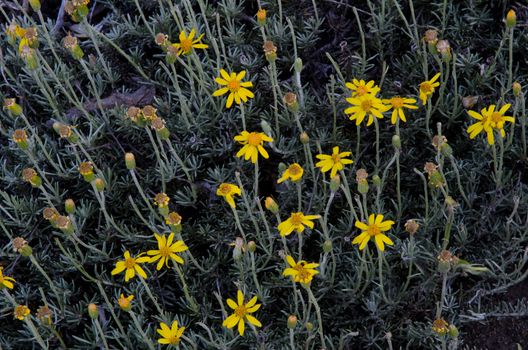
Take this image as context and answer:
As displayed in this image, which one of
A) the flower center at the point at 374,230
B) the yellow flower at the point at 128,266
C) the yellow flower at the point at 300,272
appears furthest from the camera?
the yellow flower at the point at 128,266

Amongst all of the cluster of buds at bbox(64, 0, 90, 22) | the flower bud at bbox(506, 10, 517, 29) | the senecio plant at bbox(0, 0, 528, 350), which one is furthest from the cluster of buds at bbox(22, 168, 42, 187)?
the flower bud at bbox(506, 10, 517, 29)

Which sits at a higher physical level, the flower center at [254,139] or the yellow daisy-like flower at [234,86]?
the yellow daisy-like flower at [234,86]

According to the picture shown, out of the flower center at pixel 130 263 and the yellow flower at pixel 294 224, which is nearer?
the yellow flower at pixel 294 224

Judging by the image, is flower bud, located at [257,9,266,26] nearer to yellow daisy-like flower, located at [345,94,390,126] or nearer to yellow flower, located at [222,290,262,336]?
yellow daisy-like flower, located at [345,94,390,126]

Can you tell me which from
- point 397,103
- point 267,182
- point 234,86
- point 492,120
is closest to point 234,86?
point 234,86

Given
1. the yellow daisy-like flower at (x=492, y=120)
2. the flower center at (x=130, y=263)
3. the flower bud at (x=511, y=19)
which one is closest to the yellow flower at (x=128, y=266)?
the flower center at (x=130, y=263)

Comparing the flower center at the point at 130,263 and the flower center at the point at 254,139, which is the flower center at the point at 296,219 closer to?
the flower center at the point at 254,139
